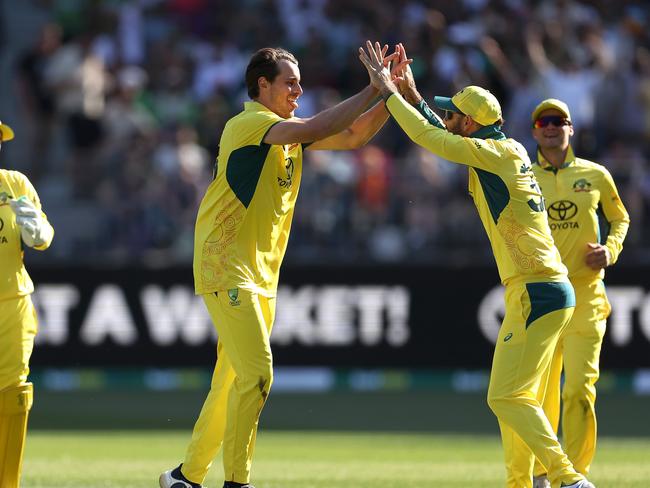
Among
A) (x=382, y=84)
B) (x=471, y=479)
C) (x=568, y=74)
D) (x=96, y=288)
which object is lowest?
(x=471, y=479)

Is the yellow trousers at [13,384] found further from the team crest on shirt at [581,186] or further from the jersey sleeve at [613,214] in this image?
the jersey sleeve at [613,214]

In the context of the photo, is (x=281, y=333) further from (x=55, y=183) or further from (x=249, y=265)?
(x=249, y=265)

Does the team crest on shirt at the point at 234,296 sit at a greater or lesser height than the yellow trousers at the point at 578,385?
greater

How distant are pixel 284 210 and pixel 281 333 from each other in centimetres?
813

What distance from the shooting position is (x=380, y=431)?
1395 centimetres

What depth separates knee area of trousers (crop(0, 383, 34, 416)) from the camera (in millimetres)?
7953

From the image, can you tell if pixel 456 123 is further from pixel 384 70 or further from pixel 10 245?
pixel 10 245

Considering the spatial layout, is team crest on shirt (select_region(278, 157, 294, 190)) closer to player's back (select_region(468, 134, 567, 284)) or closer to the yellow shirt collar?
player's back (select_region(468, 134, 567, 284))

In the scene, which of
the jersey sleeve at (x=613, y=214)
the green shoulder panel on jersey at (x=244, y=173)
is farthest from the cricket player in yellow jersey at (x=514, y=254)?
the jersey sleeve at (x=613, y=214)

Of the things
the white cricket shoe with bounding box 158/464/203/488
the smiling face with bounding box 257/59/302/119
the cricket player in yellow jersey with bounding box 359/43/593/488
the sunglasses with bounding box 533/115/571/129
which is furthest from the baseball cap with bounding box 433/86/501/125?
the white cricket shoe with bounding box 158/464/203/488

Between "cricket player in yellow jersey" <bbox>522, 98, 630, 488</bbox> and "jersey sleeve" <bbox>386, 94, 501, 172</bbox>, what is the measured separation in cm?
173

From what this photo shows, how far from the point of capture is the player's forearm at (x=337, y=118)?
7871 mm

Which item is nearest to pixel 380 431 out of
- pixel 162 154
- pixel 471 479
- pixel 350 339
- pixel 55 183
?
pixel 350 339

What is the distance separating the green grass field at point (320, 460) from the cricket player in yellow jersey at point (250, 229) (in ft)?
6.33
